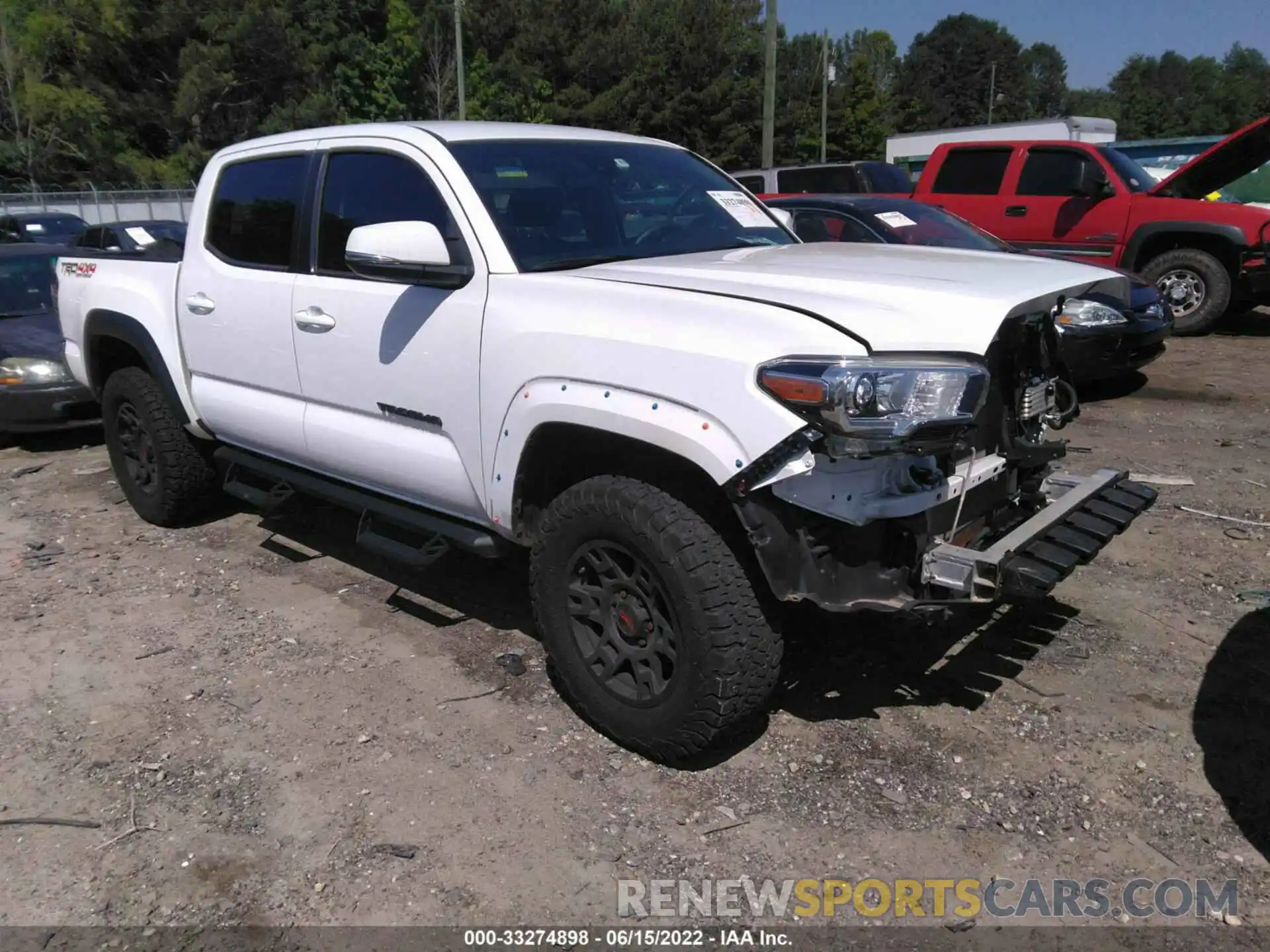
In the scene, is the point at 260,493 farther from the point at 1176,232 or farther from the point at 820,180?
the point at 820,180

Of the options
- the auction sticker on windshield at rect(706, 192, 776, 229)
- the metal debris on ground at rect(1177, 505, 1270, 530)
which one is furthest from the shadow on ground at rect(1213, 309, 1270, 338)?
A: the auction sticker on windshield at rect(706, 192, 776, 229)

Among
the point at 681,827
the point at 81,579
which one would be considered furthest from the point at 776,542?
the point at 81,579

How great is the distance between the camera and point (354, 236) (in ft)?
10.9

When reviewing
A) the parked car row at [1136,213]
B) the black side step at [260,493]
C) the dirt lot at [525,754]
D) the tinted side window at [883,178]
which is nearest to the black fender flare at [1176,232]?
the parked car row at [1136,213]

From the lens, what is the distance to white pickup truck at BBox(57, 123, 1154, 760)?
8.94ft

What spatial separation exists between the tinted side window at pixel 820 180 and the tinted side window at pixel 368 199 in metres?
9.62

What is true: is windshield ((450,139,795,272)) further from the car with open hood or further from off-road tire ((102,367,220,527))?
the car with open hood

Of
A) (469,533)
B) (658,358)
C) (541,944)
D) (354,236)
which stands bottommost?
(541,944)

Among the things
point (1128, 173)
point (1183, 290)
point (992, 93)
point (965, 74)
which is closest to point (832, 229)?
point (1128, 173)

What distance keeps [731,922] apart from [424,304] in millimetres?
2198

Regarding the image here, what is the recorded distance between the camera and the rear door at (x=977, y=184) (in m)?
10.6

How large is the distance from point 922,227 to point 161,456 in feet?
19.0

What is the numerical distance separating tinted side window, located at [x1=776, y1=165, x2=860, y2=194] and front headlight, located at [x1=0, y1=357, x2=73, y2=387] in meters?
8.97

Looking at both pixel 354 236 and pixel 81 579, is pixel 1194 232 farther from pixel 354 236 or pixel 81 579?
pixel 81 579
